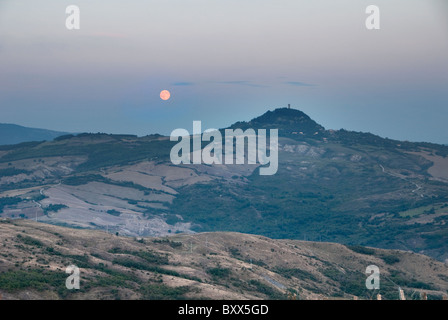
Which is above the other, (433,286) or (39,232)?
(39,232)

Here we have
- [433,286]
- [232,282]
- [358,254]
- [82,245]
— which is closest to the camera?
[232,282]

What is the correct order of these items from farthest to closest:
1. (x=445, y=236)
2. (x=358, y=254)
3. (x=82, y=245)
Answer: (x=445, y=236), (x=358, y=254), (x=82, y=245)

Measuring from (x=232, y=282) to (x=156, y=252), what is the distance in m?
13.0

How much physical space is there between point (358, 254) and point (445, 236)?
90.1 metres

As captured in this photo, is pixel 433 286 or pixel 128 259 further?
pixel 433 286

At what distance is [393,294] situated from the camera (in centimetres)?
8000
